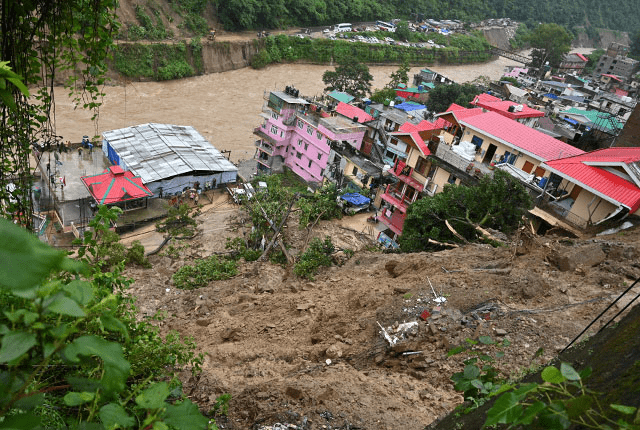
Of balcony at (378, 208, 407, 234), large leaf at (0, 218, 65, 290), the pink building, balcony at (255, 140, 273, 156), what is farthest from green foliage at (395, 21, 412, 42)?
large leaf at (0, 218, 65, 290)

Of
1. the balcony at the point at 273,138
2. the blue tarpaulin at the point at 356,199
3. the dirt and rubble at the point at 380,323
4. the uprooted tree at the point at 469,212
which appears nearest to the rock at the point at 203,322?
the dirt and rubble at the point at 380,323

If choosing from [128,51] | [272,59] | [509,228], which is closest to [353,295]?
[509,228]

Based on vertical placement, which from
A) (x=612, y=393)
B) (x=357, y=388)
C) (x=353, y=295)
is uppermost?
(x=612, y=393)

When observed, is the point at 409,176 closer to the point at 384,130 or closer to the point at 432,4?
the point at 384,130

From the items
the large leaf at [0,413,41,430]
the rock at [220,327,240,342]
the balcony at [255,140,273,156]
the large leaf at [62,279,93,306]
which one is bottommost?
the balcony at [255,140,273,156]

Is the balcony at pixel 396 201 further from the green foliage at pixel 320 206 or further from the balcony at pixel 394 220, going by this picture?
the green foliage at pixel 320 206

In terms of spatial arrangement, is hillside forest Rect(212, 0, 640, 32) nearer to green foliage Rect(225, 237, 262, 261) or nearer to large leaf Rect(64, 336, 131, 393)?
green foliage Rect(225, 237, 262, 261)
